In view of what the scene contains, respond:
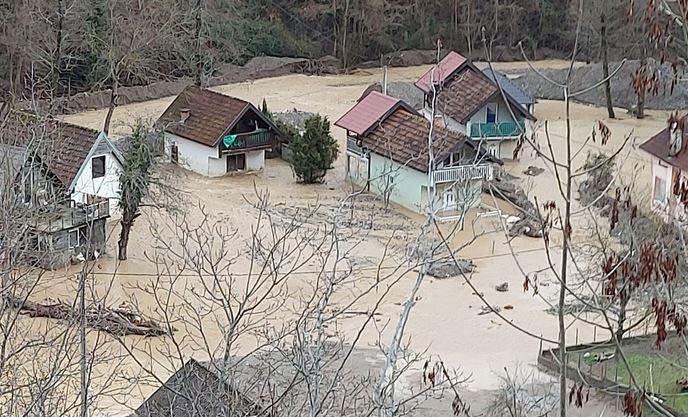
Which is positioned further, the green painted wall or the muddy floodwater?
the green painted wall

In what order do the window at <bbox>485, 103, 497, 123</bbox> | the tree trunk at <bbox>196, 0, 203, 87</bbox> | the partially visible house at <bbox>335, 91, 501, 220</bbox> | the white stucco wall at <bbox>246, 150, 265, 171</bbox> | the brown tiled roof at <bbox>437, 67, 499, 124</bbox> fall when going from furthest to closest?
the tree trunk at <bbox>196, 0, 203, 87</bbox> < the window at <bbox>485, 103, 497, 123</bbox> < the brown tiled roof at <bbox>437, 67, 499, 124</bbox> < the white stucco wall at <bbox>246, 150, 265, 171</bbox> < the partially visible house at <bbox>335, 91, 501, 220</bbox>

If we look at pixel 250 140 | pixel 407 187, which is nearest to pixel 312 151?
pixel 250 140

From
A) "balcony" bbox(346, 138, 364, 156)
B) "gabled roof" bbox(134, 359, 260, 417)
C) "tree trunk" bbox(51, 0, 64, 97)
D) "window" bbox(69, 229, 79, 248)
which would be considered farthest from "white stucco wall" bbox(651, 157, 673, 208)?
"tree trunk" bbox(51, 0, 64, 97)

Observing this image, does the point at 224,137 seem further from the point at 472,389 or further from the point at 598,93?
the point at 598,93

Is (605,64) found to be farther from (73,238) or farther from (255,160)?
(73,238)

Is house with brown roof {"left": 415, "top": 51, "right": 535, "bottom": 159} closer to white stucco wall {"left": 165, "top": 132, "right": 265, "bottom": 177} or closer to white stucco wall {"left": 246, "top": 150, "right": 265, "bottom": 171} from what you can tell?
white stucco wall {"left": 246, "top": 150, "right": 265, "bottom": 171}

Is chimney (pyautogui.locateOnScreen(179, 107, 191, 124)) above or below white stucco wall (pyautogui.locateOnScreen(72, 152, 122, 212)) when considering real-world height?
above

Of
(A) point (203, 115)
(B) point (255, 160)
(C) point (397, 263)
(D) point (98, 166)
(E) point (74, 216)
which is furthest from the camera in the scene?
(A) point (203, 115)
